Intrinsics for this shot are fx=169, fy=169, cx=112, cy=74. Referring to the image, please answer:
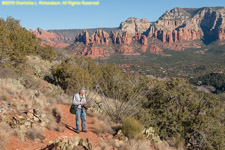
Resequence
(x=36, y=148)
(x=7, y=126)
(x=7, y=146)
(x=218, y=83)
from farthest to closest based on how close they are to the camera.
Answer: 1. (x=218, y=83)
2. (x=7, y=126)
3. (x=36, y=148)
4. (x=7, y=146)

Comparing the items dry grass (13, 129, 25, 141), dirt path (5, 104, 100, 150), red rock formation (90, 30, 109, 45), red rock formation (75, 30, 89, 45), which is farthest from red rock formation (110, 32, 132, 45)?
dry grass (13, 129, 25, 141)

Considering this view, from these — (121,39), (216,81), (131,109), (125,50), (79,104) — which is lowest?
(216,81)

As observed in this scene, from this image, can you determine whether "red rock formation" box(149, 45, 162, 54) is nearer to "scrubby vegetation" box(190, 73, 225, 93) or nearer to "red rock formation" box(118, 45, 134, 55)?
"red rock formation" box(118, 45, 134, 55)

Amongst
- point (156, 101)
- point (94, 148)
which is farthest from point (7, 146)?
point (156, 101)

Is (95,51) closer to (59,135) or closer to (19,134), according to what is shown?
(59,135)

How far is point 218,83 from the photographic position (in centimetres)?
6569

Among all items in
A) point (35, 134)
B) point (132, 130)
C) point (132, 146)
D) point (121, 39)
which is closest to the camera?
point (35, 134)

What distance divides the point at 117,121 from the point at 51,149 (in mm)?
3608

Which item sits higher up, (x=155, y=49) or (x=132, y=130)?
(x=155, y=49)

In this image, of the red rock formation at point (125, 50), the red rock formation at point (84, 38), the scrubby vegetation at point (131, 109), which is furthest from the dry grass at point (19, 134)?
the red rock formation at point (84, 38)

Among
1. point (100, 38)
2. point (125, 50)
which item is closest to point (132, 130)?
point (125, 50)

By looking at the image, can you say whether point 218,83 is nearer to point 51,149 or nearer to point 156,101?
point 156,101

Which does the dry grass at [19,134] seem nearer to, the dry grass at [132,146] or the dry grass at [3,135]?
the dry grass at [3,135]

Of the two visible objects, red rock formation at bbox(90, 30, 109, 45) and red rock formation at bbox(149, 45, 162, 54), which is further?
red rock formation at bbox(90, 30, 109, 45)
